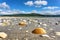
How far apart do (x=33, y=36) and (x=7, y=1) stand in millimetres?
344

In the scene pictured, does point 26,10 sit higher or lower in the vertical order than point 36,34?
higher

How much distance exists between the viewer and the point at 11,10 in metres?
0.96

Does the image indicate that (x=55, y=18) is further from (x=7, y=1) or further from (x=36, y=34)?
(x=7, y=1)

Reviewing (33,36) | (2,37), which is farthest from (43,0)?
(2,37)

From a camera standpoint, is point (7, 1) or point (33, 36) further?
point (7, 1)

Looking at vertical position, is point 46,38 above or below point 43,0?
below

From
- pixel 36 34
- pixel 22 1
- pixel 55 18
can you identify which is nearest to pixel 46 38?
pixel 36 34

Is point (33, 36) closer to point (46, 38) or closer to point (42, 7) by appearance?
point (46, 38)

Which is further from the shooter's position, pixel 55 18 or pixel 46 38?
pixel 55 18

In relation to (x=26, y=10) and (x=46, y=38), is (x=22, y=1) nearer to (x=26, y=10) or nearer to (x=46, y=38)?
(x=26, y=10)

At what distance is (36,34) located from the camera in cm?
85

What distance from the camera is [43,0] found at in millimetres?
923

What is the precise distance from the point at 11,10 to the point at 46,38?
36 cm

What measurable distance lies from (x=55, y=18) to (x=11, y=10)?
35 centimetres
